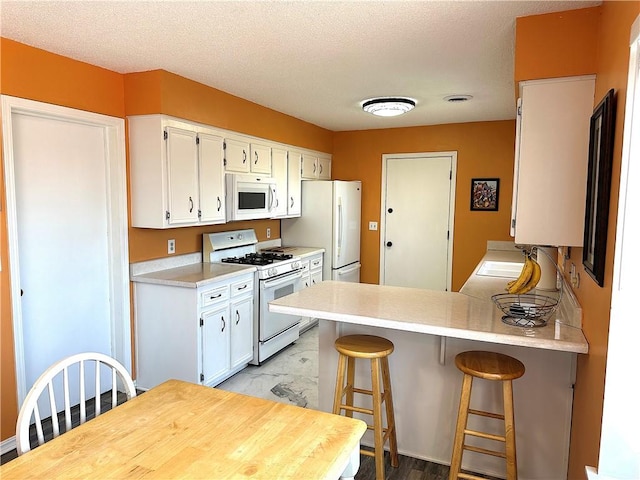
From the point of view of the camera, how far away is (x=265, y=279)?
3906 mm

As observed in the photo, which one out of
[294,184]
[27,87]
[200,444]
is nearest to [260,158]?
[294,184]

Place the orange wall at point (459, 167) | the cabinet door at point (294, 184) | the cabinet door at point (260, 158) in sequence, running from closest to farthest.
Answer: the cabinet door at point (260, 158) → the cabinet door at point (294, 184) → the orange wall at point (459, 167)

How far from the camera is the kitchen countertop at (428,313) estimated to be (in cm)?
191

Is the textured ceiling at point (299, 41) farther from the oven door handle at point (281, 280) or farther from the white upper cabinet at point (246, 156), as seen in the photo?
the oven door handle at point (281, 280)

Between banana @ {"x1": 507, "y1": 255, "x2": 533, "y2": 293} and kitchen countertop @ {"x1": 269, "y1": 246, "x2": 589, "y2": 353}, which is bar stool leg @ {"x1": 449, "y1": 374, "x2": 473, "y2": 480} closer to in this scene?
kitchen countertop @ {"x1": 269, "y1": 246, "x2": 589, "y2": 353}

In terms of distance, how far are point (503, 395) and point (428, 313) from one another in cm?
51

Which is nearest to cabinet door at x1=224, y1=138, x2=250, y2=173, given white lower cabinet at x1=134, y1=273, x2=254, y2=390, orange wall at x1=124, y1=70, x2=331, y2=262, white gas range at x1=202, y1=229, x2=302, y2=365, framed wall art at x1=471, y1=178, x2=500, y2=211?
orange wall at x1=124, y1=70, x2=331, y2=262

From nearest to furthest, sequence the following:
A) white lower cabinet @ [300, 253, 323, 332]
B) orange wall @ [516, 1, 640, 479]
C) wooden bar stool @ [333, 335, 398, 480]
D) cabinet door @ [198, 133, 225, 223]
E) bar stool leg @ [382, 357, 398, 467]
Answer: orange wall @ [516, 1, 640, 479] < wooden bar stool @ [333, 335, 398, 480] < bar stool leg @ [382, 357, 398, 467] < cabinet door @ [198, 133, 225, 223] < white lower cabinet @ [300, 253, 323, 332]

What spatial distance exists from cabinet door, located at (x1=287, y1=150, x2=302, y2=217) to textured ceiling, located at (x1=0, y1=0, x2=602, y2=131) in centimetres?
114

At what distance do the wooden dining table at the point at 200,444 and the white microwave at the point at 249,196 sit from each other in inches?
99.1

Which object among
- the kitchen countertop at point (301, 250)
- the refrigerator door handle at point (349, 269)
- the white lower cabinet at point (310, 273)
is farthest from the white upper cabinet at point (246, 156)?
the refrigerator door handle at point (349, 269)

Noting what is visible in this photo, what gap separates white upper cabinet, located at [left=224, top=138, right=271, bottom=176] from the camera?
3.88m

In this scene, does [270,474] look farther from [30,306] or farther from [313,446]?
[30,306]

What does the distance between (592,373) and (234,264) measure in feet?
9.44
